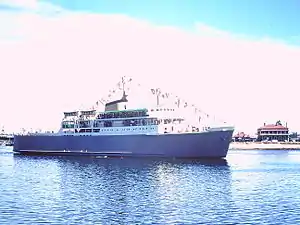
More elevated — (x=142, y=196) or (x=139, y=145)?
(x=139, y=145)

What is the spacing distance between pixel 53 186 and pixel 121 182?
7.31 meters

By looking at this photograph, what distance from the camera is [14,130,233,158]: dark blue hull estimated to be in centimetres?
8725

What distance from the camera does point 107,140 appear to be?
101188 mm

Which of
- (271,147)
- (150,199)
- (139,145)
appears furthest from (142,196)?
(271,147)

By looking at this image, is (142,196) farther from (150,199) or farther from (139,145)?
(139,145)

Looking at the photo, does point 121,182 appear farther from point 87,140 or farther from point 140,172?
point 87,140

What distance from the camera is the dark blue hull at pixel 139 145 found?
286ft

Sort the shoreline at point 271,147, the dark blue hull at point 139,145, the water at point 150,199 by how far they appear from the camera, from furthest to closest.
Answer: the shoreline at point 271,147, the dark blue hull at point 139,145, the water at point 150,199

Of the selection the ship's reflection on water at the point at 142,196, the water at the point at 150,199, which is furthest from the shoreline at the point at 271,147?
the water at the point at 150,199

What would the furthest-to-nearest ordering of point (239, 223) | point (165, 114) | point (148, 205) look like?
1. point (165, 114)
2. point (148, 205)
3. point (239, 223)

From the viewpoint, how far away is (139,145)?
312 feet

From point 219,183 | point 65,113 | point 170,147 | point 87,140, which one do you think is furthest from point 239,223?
point 65,113

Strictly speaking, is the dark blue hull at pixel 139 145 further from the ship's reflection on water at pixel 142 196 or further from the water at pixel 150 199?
the water at pixel 150 199

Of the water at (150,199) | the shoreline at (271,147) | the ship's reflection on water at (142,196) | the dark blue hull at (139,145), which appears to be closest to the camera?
the water at (150,199)
